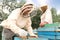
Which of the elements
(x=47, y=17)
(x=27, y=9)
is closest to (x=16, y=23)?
(x=27, y=9)

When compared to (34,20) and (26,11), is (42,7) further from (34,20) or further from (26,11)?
(34,20)

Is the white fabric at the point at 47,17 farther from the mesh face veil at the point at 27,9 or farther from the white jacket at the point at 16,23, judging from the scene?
the mesh face veil at the point at 27,9

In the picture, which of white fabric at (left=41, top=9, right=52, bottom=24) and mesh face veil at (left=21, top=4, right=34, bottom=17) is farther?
white fabric at (left=41, top=9, right=52, bottom=24)

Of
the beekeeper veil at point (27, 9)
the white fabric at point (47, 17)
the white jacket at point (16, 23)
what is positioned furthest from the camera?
the white fabric at point (47, 17)

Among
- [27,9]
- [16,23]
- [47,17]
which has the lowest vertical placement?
[16,23]

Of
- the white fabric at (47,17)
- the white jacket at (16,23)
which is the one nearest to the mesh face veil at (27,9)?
the white jacket at (16,23)

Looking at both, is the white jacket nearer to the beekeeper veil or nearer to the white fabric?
the beekeeper veil

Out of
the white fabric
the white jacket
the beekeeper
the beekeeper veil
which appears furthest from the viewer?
the white fabric

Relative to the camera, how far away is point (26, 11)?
13.2 feet

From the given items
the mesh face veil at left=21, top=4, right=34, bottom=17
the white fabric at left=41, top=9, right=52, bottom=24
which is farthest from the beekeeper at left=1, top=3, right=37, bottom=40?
the white fabric at left=41, top=9, right=52, bottom=24

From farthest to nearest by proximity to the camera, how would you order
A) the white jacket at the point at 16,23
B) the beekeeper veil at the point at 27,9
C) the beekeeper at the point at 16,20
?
the beekeeper veil at the point at 27,9 → the beekeeper at the point at 16,20 → the white jacket at the point at 16,23

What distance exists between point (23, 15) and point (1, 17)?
20.1 feet

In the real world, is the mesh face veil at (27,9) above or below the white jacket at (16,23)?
above

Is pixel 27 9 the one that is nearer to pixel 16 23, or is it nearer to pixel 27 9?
pixel 27 9
